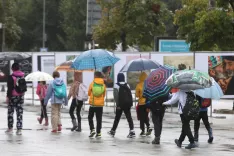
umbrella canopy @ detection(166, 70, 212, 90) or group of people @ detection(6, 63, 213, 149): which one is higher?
umbrella canopy @ detection(166, 70, 212, 90)

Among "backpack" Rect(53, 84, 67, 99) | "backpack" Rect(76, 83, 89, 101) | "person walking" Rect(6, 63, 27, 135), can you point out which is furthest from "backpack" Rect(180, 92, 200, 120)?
"backpack" Rect(53, 84, 67, 99)

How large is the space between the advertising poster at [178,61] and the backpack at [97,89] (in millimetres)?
10213

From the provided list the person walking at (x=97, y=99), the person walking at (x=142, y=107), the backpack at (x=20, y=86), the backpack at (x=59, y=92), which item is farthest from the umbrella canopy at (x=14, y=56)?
the person walking at (x=97, y=99)

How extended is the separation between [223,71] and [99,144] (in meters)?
11.6

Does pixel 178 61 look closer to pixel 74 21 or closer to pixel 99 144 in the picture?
pixel 99 144

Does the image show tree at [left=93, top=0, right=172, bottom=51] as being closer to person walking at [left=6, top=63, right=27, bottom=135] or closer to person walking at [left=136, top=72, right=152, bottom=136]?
person walking at [left=136, top=72, right=152, bottom=136]

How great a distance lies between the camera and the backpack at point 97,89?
2000 cm

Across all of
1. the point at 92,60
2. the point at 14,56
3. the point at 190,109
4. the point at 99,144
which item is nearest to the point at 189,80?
the point at 190,109

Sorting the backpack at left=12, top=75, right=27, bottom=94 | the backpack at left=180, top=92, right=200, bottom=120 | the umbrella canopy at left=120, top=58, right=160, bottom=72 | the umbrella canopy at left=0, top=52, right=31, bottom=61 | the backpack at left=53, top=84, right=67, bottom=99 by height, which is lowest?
the backpack at left=180, top=92, right=200, bottom=120

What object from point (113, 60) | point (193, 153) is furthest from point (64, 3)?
point (193, 153)

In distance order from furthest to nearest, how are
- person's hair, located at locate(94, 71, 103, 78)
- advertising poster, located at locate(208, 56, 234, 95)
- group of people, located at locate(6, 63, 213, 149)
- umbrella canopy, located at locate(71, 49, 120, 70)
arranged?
advertising poster, located at locate(208, 56, 234, 95) < umbrella canopy, located at locate(71, 49, 120, 70) < person's hair, located at locate(94, 71, 103, 78) < group of people, located at locate(6, 63, 213, 149)

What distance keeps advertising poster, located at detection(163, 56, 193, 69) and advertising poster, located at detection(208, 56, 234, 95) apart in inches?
43.6

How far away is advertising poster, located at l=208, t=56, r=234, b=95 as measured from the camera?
94.8 feet

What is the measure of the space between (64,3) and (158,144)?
75532 millimetres
